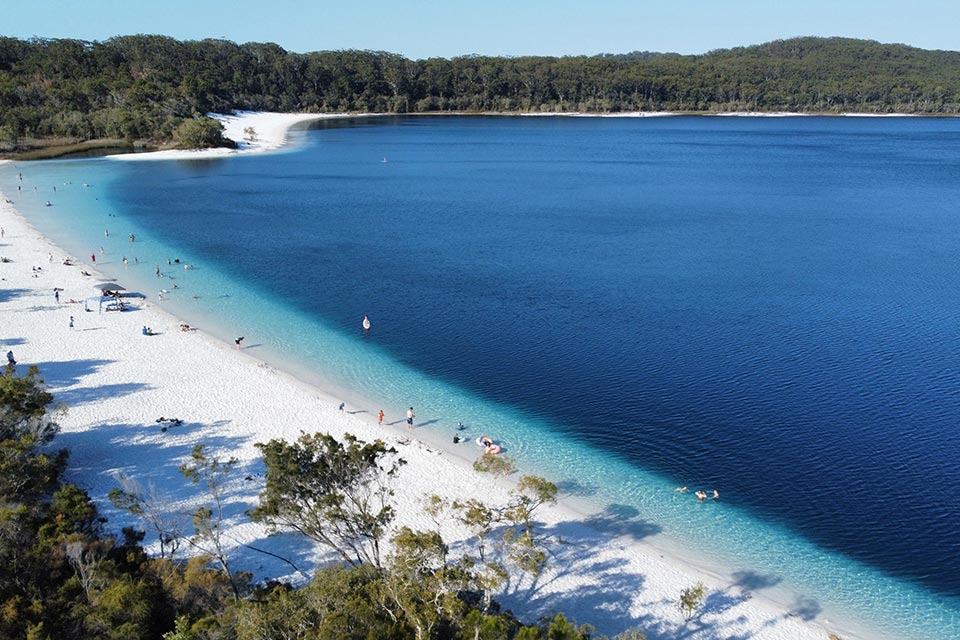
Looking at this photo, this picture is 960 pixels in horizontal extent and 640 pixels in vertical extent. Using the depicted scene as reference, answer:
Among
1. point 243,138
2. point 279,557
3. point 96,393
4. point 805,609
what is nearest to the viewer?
point 805,609

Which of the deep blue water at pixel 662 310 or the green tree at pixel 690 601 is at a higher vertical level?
the deep blue water at pixel 662 310

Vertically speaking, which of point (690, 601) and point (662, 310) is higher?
point (662, 310)

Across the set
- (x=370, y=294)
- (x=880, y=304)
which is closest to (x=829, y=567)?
(x=880, y=304)

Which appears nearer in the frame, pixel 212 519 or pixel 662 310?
pixel 212 519

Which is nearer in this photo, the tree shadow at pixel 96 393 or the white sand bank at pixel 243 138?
the tree shadow at pixel 96 393

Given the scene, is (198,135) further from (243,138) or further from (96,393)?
(96,393)

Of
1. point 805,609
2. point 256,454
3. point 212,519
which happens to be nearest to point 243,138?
point 256,454

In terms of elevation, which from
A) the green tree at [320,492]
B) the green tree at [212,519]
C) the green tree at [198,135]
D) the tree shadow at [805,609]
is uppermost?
the green tree at [198,135]

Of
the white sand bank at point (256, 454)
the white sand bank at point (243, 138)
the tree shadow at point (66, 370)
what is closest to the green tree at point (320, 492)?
the white sand bank at point (256, 454)

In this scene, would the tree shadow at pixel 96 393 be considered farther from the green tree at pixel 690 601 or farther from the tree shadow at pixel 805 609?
the tree shadow at pixel 805 609
